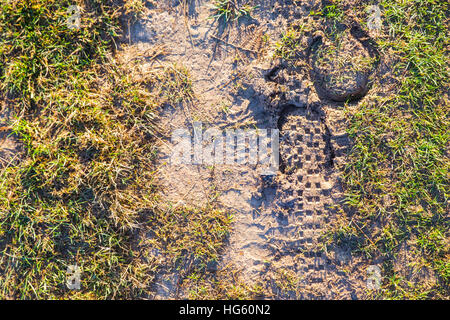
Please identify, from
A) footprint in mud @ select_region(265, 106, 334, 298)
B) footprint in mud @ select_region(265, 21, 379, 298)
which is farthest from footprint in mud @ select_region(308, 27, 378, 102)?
footprint in mud @ select_region(265, 106, 334, 298)

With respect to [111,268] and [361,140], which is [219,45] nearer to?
[361,140]

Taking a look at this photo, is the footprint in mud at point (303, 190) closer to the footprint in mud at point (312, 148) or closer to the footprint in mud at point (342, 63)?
the footprint in mud at point (312, 148)

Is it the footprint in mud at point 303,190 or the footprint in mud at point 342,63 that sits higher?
the footprint in mud at point 342,63

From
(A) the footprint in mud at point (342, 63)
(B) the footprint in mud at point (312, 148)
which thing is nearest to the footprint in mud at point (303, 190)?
(B) the footprint in mud at point (312, 148)

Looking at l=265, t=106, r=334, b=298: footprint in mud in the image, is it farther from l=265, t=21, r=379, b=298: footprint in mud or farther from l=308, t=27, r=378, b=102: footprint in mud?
l=308, t=27, r=378, b=102: footprint in mud

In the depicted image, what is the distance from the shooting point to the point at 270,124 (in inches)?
106

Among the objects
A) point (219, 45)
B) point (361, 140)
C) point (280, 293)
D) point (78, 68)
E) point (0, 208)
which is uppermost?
point (219, 45)

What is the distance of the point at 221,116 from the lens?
2.74 meters

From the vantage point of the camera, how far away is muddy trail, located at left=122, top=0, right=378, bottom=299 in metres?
2.68

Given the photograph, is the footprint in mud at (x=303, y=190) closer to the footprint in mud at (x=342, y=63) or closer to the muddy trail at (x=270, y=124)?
the muddy trail at (x=270, y=124)

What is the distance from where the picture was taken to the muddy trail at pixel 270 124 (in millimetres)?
2682

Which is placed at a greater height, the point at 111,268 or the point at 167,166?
the point at 167,166

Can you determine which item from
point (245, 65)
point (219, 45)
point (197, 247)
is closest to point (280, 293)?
point (197, 247)

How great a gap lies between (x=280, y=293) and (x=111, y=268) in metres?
1.30
